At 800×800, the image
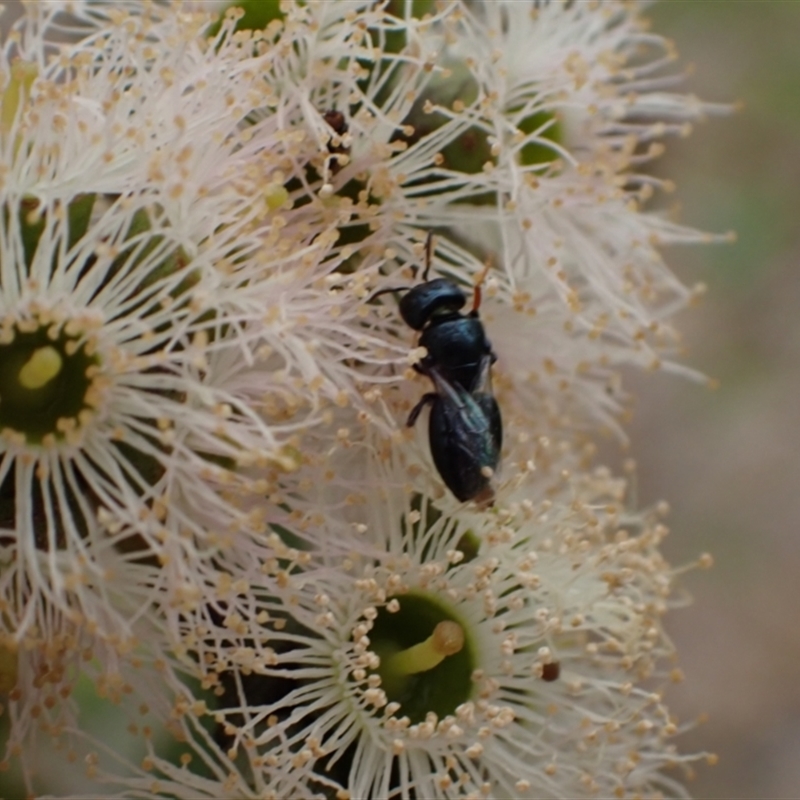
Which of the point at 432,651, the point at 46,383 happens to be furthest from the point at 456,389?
the point at 46,383

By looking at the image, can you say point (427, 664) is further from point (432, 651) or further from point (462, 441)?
point (462, 441)

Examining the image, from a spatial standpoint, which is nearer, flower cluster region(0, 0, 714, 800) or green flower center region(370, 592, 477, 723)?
flower cluster region(0, 0, 714, 800)

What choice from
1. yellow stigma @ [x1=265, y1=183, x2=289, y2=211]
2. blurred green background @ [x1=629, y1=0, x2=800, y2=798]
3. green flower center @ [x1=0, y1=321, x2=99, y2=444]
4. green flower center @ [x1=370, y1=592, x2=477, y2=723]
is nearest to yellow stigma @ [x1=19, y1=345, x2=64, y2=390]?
green flower center @ [x1=0, y1=321, x2=99, y2=444]

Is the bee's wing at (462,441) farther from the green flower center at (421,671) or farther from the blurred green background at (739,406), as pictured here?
the blurred green background at (739,406)

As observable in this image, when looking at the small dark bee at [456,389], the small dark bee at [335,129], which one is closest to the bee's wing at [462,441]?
the small dark bee at [456,389]

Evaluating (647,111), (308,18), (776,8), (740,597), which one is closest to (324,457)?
(308,18)

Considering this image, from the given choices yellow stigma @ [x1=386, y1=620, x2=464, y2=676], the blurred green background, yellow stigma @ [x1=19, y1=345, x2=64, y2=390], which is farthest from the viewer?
the blurred green background

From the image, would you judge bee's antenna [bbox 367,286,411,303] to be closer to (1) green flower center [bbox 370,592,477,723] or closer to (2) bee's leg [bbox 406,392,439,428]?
(2) bee's leg [bbox 406,392,439,428]
